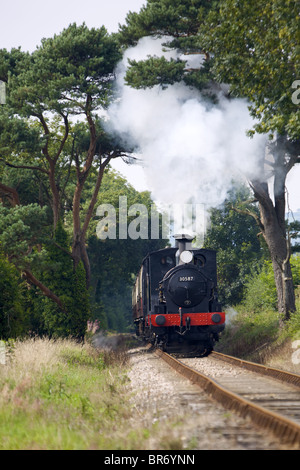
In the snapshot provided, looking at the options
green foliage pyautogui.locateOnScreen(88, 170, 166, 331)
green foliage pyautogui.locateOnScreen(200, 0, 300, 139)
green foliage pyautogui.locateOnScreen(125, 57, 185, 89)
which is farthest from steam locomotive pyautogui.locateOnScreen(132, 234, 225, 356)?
green foliage pyautogui.locateOnScreen(88, 170, 166, 331)

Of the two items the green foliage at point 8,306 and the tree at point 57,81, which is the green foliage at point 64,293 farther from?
the green foliage at point 8,306

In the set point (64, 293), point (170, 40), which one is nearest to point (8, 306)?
point (64, 293)

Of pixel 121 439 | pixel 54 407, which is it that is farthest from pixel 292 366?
pixel 121 439

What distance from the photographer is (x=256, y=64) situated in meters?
13.2

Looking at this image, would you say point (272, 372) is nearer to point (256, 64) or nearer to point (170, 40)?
point (256, 64)

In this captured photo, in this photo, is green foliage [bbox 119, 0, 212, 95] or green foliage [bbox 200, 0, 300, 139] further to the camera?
green foliage [bbox 119, 0, 212, 95]

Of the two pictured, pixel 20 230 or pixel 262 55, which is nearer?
pixel 262 55

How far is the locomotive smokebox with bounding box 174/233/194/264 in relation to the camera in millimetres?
16656

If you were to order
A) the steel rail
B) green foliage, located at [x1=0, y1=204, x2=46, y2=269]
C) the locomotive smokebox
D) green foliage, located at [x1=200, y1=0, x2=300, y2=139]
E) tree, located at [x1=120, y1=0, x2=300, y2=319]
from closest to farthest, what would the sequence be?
the steel rail < green foliage, located at [x1=200, y1=0, x2=300, y2=139] < tree, located at [x1=120, y1=0, x2=300, y2=319] < the locomotive smokebox < green foliage, located at [x1=0, y1=204, x2=46, y2=269]

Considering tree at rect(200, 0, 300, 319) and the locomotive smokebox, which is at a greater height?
tree at rect(200, 0, 300, 319)

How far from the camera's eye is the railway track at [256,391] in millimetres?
5852

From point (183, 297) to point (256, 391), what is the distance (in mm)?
7025

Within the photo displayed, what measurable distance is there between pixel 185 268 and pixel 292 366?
440cm

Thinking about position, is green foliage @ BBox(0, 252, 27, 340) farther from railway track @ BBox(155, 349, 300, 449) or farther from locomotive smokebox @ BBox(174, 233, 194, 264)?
locomotive smokebox @ BBox(174, 233, 194, 264)
